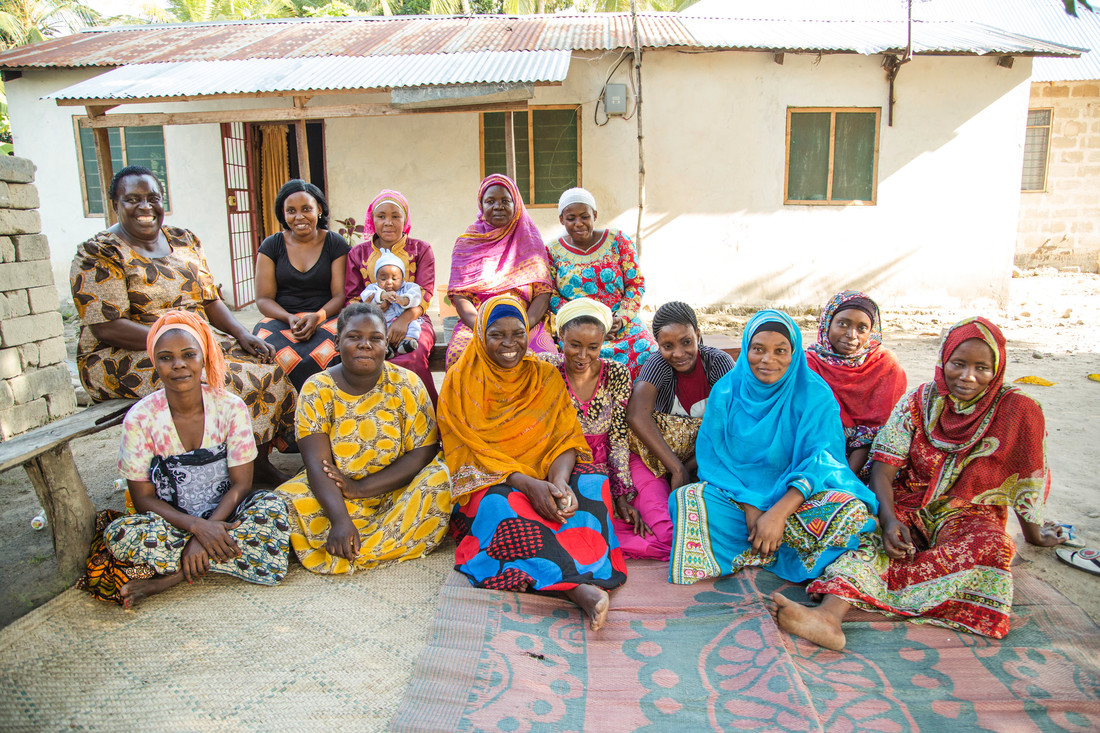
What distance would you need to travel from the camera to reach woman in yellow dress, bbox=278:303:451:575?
9.52 feet

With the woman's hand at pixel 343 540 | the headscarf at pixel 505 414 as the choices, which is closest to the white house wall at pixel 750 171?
the headscarf at pixel 505 414

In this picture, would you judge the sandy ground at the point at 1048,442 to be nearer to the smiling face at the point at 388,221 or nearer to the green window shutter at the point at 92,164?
the smiling face at the point at 388,221

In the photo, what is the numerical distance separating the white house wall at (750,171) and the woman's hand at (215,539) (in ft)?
21.4

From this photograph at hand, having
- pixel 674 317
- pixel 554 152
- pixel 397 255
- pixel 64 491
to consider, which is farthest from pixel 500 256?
pixel 554 152

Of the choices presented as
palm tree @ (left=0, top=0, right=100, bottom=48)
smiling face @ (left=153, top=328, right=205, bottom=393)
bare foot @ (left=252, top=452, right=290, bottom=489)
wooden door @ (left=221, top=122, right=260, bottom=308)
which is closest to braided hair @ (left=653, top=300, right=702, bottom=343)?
smiling face @ (left=153, top=328, right=205, bottom=393)

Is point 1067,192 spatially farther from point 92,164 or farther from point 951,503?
point 92,164

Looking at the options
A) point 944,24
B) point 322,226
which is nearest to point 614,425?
point 322,226

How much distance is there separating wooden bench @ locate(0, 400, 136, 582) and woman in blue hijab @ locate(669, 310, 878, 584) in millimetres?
2487

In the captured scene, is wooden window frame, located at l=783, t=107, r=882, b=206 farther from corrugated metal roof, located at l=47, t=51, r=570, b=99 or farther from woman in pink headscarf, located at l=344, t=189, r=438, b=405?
woman in pink headscarf, located at l=344, t=189, r=438, b=405

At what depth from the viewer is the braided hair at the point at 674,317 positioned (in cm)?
322

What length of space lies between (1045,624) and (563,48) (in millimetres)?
7306

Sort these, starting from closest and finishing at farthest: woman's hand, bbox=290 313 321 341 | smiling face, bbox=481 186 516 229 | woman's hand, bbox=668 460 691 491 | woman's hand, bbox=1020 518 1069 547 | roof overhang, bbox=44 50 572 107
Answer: woman's hand, bbox=1020 518 1069 547
woman's hand, bbox=668 460 691 491
woman's hand, bbox=290 313 321 341
smiling face, bbox=481 186 516 229
roof overhang, bbox=44 50 572 107

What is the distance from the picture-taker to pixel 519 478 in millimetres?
2883

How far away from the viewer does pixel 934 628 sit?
2.46 m
